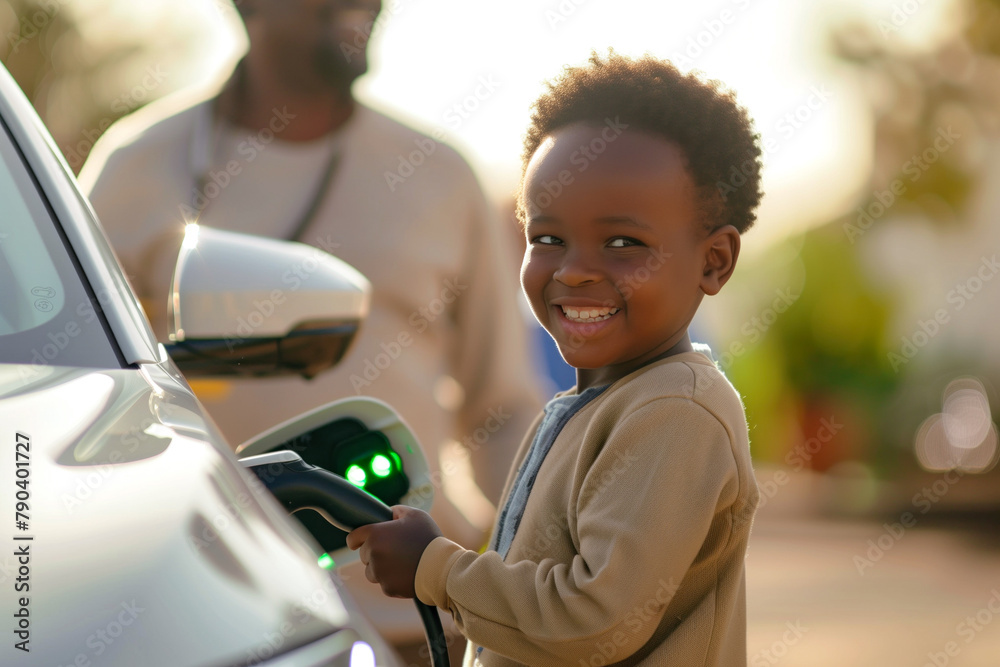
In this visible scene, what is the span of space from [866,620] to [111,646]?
8.79m

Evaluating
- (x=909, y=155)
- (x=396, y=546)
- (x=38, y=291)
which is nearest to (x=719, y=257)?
(x=396, y=546)

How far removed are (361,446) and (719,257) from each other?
66 cm

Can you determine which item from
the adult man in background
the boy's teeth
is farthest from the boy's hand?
the adult man in background

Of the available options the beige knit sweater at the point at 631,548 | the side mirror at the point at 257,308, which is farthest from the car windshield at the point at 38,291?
the beige knit sweater at the point at 631,548

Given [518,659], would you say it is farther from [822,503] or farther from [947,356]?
[822,503]

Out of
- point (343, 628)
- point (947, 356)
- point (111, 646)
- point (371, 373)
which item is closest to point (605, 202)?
point (343, 628)

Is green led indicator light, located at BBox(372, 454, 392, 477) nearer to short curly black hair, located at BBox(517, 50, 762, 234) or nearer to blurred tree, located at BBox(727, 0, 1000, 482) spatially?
short curly black hair, located at BBox(517, 50, 762, 234)

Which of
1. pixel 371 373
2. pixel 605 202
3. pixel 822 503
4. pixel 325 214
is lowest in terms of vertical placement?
pixel 822 503

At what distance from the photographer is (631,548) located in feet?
4.43

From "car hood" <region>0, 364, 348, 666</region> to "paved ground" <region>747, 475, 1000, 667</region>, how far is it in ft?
22.6

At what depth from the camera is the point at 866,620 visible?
884 centimetres

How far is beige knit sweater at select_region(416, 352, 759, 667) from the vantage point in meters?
1.36

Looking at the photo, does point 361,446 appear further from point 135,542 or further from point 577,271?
point 135,542

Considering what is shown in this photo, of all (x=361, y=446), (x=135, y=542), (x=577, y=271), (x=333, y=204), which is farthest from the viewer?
(x=333, y=204)
